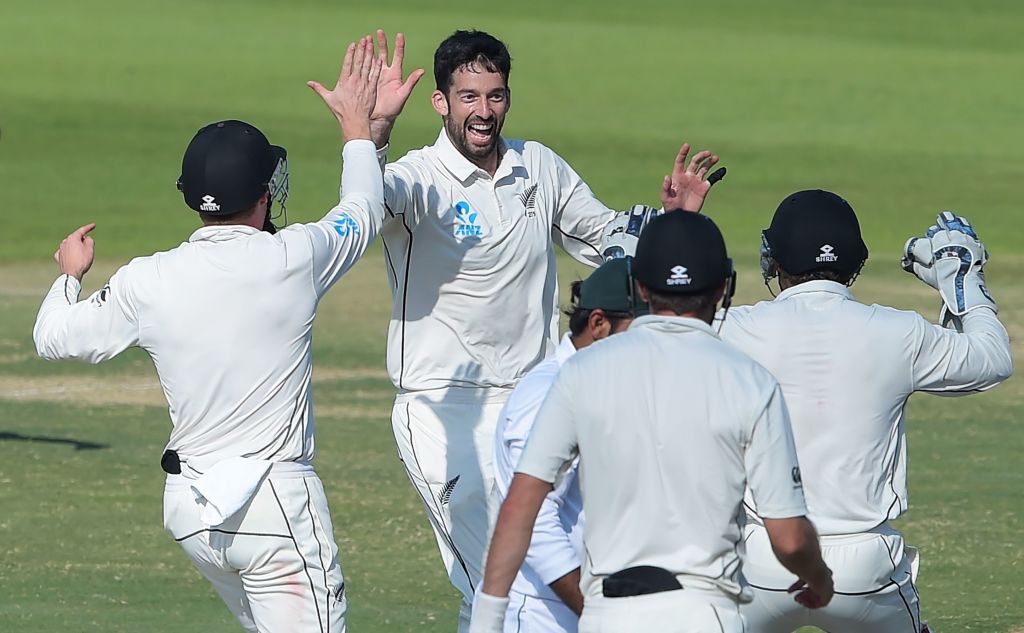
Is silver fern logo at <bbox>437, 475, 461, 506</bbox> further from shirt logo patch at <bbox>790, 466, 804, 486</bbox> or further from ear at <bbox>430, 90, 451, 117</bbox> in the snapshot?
shirt logo patch at <bbox>790, 466, 804, 486</bbox>

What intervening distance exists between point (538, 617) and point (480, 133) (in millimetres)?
2472

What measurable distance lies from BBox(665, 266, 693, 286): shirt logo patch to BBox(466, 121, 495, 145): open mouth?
110 inches

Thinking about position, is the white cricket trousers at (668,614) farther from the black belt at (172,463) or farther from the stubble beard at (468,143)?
the stubble beard at (468,143)

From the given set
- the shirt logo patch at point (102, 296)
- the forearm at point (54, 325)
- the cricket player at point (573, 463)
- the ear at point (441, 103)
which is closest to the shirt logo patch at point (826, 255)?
the cricket player at point (573, 463)

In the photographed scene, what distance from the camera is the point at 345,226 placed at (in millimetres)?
6465

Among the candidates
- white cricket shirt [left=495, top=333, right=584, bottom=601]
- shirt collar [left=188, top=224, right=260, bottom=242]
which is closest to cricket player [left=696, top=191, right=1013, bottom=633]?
white cricket shirt [left=495, top=333, right=584, bottom=601]

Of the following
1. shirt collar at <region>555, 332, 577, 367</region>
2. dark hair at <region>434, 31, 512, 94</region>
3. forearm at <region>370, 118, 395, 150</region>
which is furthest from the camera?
dark hair at <region>434, 31, 512, 94</region>

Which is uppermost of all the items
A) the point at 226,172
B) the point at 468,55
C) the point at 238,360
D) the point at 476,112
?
the point at 468,55

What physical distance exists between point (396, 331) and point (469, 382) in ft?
1.28

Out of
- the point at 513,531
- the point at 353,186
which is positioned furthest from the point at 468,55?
the point at 513,531

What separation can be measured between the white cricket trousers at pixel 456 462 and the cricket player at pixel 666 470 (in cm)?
245

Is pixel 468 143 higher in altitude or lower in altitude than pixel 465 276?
higher

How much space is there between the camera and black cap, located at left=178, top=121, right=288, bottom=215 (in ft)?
20.6

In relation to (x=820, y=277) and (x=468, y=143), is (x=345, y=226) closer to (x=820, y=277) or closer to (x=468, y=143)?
(x=468, y=143)
